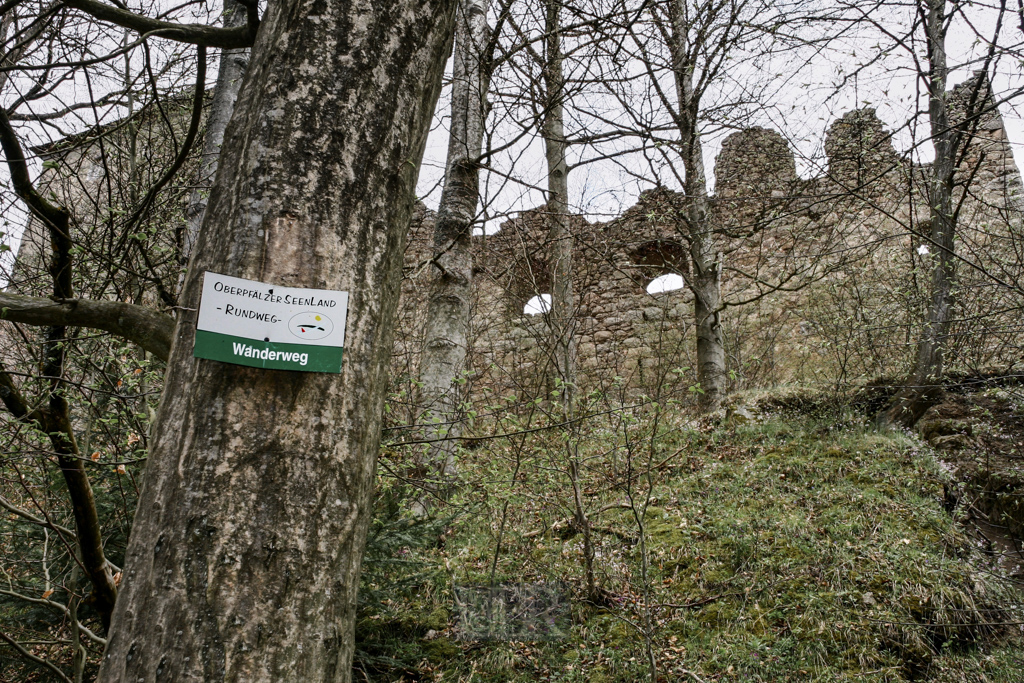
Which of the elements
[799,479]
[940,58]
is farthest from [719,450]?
[940,58]

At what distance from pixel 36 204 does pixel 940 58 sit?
19.6 feet

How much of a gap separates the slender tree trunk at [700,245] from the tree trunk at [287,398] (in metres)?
5.66

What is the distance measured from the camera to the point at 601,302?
32.6 feet

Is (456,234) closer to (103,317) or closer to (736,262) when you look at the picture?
(103,317)

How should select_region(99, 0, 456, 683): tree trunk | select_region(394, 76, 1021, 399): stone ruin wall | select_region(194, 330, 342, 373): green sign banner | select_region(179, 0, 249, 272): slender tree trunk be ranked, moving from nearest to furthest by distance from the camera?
select_region(99, 0, 456, 683): tree trunk < select_region(194, 330, 342, 373): green sign banner < select_region(179, 0, 249, 272): slender tree trunk < select_region(394, 76, 1021, 399): stone ruin wall

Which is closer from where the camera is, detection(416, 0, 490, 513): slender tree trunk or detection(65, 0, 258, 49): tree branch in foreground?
detection(65, 0, 258, 49): tree branch in foreground

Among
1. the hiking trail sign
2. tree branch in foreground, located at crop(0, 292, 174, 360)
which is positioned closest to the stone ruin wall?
tree branch in foreground, located at crop(0, 292, 174, 360)

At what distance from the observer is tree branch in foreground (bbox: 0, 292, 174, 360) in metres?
1.35

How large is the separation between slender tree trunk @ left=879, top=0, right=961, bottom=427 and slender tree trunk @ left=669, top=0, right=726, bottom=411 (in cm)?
182

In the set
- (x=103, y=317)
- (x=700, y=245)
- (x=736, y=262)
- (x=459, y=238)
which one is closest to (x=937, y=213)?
(x=700, y=245)

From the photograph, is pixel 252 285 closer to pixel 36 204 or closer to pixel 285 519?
pixel 285 519

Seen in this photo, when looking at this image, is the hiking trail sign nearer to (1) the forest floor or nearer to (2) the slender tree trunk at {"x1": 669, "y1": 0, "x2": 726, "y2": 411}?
(1) the forest floor

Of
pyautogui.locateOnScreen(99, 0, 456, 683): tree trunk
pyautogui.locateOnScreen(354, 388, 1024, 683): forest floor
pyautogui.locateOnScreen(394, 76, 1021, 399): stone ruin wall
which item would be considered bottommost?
pyautogui.locateOnScreen(354, 388, 1024, 683): forest floor

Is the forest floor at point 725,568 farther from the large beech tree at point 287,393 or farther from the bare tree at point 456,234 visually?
the large beech tree at point 287,393
